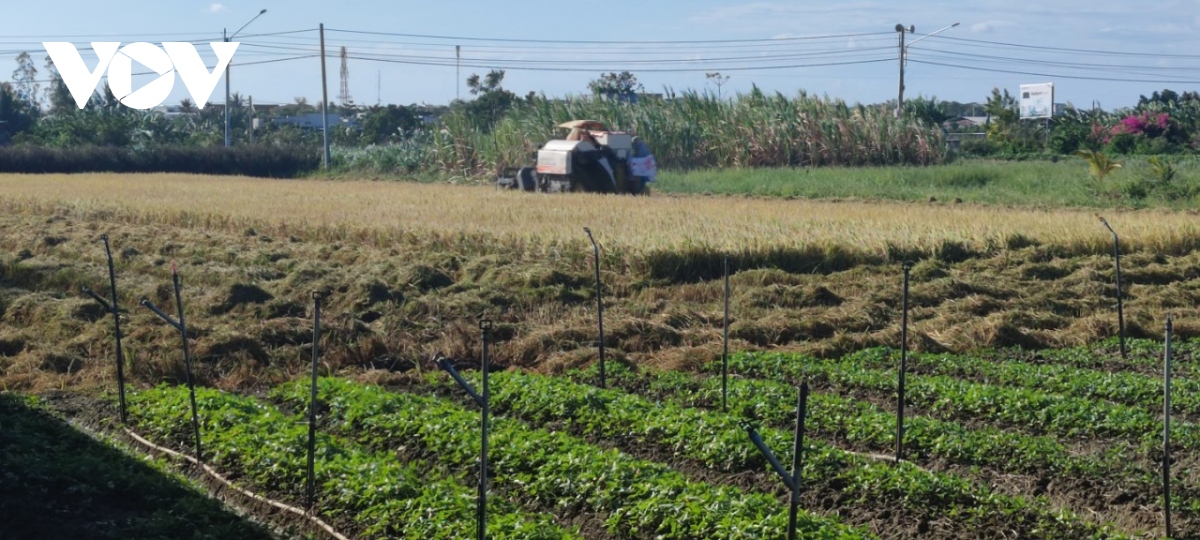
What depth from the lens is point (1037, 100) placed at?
7100cm

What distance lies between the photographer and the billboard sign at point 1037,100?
227 ft

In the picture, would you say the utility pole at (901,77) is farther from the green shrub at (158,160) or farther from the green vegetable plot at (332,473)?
the green vegetable plot at (332,473)

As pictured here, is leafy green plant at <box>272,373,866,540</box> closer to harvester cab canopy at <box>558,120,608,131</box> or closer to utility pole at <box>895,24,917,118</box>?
harvester cab canopy at <box>558,120,608,131</box>

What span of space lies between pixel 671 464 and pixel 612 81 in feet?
267

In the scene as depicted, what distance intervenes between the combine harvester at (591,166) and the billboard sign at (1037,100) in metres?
44.8

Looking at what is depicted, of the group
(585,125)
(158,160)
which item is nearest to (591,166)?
(585,125)

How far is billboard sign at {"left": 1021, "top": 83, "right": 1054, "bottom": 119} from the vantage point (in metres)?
69.1

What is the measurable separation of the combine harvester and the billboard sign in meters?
44.8

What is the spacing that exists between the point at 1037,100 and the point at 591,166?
49.5 m

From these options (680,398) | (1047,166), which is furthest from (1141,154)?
(680,398)

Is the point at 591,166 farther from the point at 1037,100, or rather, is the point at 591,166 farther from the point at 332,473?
the point at 1037,100

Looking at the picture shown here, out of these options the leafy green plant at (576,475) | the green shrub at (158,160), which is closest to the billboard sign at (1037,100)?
the green shrub at (158,160)

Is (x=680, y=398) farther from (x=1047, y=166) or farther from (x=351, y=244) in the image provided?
(x=1047, y=166)

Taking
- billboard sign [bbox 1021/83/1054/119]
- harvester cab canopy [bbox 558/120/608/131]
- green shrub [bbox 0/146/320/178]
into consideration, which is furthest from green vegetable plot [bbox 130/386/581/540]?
billboard sign [bbox 1021/83/1054/119]
